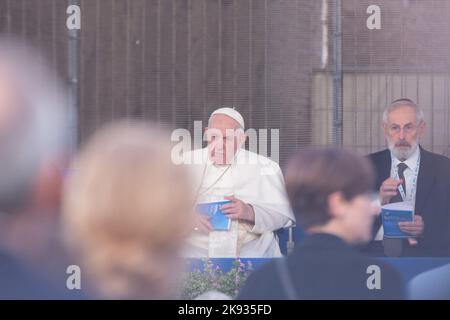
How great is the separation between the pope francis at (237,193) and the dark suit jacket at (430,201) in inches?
19.2

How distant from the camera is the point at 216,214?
421cm

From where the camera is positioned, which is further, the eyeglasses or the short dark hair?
the eyeglasses

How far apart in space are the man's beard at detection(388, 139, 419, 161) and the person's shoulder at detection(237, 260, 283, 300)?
1.98 m

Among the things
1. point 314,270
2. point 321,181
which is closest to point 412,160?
point 321,181

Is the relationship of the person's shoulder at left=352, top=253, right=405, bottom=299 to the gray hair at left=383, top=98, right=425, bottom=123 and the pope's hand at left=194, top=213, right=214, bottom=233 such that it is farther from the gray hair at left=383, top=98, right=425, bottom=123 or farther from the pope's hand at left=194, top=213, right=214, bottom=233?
the gray hair at left=383, top=98, right=425, bottom=123

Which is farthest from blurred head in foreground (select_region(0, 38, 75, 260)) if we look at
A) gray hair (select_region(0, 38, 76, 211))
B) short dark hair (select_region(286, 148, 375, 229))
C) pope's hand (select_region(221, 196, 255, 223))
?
pope's hand (select_region(221, 196, 255, 223))

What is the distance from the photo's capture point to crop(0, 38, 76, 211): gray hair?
241 cm

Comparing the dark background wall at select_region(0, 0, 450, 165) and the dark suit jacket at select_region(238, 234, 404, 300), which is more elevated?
the dark background wall at select_region(0, 0, 450, 165)

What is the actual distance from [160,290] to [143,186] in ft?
0.79

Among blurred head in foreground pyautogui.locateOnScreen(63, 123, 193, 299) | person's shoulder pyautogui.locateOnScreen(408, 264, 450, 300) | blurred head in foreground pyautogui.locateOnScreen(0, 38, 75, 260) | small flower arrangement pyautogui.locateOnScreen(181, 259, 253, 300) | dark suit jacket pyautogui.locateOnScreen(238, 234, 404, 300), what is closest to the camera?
blurred head in foreground pyautogui.locateOnScreen(63, 123, 193, 299)

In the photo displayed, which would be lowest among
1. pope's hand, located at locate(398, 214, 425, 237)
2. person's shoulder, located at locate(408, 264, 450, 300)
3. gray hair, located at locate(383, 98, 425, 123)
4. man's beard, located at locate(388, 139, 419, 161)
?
person's shoulder, located at locate(408, 264, 450, 300)

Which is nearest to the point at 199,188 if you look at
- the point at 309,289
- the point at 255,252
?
the point at 255,252

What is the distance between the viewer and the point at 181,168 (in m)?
2.08

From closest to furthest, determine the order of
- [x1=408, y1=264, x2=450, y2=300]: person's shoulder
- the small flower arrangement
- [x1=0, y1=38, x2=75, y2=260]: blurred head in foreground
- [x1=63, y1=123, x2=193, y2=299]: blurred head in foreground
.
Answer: [x1=63, y1=123, x2=193, y2=299]: blurred head in foreground
[x1=0, y1=38, x2=75, y2=260]: blurred head in foreground
the small flower arrangement
[x1=408, y1=264, x2=450, y2=300]: person's shoulder
